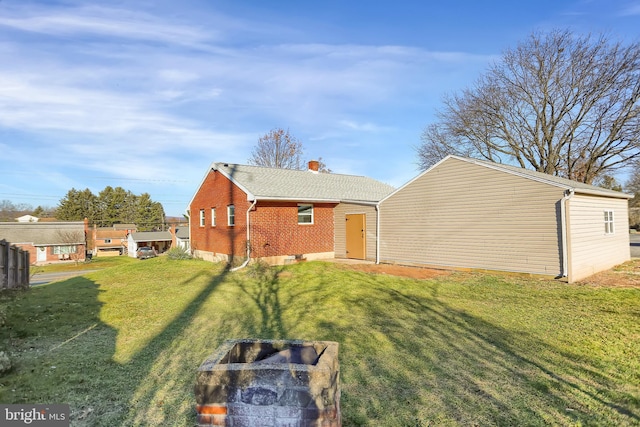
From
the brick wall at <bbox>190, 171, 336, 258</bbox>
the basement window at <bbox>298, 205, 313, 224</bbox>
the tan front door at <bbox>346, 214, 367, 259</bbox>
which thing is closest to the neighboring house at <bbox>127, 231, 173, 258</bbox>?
the brick wall at <bbox>190, 171, 336, 258</bbox>

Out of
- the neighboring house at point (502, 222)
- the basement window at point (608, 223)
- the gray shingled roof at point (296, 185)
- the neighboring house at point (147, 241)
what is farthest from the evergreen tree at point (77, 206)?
the basement window at point (608, 223)

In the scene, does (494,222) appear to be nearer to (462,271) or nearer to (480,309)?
(462,271)

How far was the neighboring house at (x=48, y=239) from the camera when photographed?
4628 cm

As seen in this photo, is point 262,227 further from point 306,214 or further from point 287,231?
point 306,214

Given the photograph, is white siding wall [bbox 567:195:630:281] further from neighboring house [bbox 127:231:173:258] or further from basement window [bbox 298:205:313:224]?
neighboring house [bbox 127:231:173:258]

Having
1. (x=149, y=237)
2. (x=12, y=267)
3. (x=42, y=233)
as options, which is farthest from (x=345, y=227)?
(x=149, y=237)

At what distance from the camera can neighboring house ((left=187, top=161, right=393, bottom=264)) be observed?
1416cm

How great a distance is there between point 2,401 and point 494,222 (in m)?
12.5

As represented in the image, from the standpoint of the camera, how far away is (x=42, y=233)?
48156mm

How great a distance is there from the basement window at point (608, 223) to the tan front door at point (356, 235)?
9258 millimetres

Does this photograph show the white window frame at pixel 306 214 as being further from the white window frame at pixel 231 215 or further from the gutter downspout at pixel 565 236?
the gutter downspout at pixel 565 236

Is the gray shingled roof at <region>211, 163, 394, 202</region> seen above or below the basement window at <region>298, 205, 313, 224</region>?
above

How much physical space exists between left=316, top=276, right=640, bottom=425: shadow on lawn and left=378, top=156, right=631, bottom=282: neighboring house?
5.92m

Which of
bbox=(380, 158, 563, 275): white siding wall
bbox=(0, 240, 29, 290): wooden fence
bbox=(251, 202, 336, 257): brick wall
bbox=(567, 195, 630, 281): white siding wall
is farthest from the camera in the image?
bbox=(251, 202, 336, 257): brick wall
